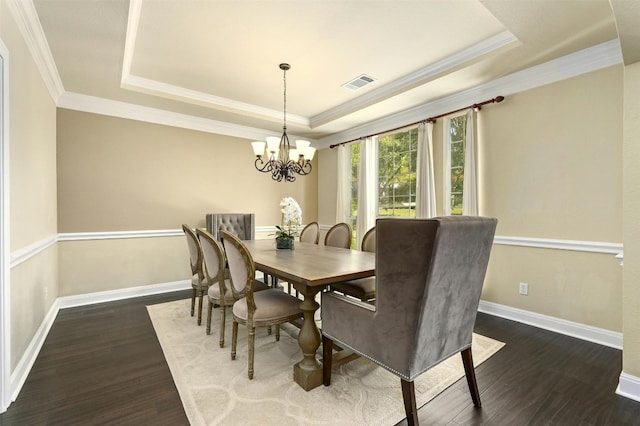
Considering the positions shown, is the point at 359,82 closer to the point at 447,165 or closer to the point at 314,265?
the point at 447,165

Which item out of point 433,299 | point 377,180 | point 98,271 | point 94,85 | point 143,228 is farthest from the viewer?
point 377,180

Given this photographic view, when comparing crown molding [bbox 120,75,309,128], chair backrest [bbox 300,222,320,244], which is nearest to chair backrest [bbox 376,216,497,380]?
chair backrest [bbox 300,222,320,244]

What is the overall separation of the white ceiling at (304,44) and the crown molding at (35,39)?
49 mm

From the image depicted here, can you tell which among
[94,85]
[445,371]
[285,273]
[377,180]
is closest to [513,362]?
[445,371]

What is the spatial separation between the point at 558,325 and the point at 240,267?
3.10 meters

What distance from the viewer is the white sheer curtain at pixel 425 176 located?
3951mm

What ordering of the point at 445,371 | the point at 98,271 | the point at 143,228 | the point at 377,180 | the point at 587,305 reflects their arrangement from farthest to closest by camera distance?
the point at 377,180
the point at 143,228
the point at 98,271
the point at 587,305
the point at 445,371

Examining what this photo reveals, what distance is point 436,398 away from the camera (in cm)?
188

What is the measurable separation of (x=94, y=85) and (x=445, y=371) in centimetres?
460

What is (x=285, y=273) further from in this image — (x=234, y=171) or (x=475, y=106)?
(x=234, y=171)

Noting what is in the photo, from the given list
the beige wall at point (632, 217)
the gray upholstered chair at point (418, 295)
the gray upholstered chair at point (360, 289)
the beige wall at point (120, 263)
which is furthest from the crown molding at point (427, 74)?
the beige wall at point (120, 263)

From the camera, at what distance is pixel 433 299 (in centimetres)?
146

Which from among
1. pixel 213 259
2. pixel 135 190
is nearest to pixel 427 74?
pixel 213 259

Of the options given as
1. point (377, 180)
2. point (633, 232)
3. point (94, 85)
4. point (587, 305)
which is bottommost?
point (587, 305)
